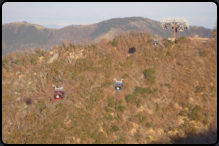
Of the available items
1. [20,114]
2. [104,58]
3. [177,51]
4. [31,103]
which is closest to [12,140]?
[20,114]

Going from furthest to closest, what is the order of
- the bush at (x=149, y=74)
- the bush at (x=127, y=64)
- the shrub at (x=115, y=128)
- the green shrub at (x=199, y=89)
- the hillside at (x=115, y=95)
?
1. the bush at (x=127, y=64)
2. the bush at (x=149, y=74)
3. the green shrub at (x=199, y=89)
4. the shrub at (x=115, y=128)
5. the hillside at (x=115, y=95)

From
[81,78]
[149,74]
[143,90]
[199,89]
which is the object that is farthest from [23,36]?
[199,89]

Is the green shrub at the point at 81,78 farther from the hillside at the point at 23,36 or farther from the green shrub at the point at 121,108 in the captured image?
the hillside at the point at 23,36

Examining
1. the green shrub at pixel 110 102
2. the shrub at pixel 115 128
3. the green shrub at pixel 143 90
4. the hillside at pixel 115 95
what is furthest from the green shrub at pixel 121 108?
the green shrub at pixel 143 90

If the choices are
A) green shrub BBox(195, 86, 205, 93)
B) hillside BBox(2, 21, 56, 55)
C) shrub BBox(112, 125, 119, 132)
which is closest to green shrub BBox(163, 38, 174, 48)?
green shrub BBox(195, 86, 205, 93)

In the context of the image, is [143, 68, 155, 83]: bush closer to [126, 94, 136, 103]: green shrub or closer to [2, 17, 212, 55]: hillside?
[126, 94, 136, 103]: green shrub

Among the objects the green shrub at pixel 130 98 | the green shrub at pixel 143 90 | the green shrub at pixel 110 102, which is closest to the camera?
the green shrub at pixel 110 102

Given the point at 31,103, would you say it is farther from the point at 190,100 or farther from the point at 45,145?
the point at 190,100

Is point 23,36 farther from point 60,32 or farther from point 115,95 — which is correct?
point 115,95
